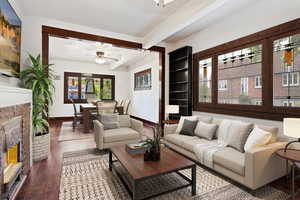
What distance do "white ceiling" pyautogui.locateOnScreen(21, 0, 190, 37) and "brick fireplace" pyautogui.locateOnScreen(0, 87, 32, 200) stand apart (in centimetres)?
183

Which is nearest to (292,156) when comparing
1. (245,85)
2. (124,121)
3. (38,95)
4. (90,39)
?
(245,85)

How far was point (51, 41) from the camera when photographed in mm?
4867

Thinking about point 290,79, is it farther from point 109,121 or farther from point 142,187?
point 109,121

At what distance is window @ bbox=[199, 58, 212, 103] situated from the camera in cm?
377

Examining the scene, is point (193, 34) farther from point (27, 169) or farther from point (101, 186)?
point (27, 169)

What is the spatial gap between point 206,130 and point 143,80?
14.8 feet

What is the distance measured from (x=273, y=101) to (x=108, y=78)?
720 centimetres

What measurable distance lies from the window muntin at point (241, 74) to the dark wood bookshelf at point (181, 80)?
0.87 meters

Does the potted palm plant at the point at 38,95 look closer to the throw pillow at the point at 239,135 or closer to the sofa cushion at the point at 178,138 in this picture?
the sofa cushion at the point at 178,138

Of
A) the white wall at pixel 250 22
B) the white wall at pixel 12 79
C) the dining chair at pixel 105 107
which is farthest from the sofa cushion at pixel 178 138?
the white wall at pixel 12 79

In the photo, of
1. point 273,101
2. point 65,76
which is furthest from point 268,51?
point 65,76

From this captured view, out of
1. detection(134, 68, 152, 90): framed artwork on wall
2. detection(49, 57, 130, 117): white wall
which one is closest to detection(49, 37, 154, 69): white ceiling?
detection(49, 57, 130, 117): white wall

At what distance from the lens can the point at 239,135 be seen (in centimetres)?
236

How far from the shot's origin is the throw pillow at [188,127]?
3.15 meters
